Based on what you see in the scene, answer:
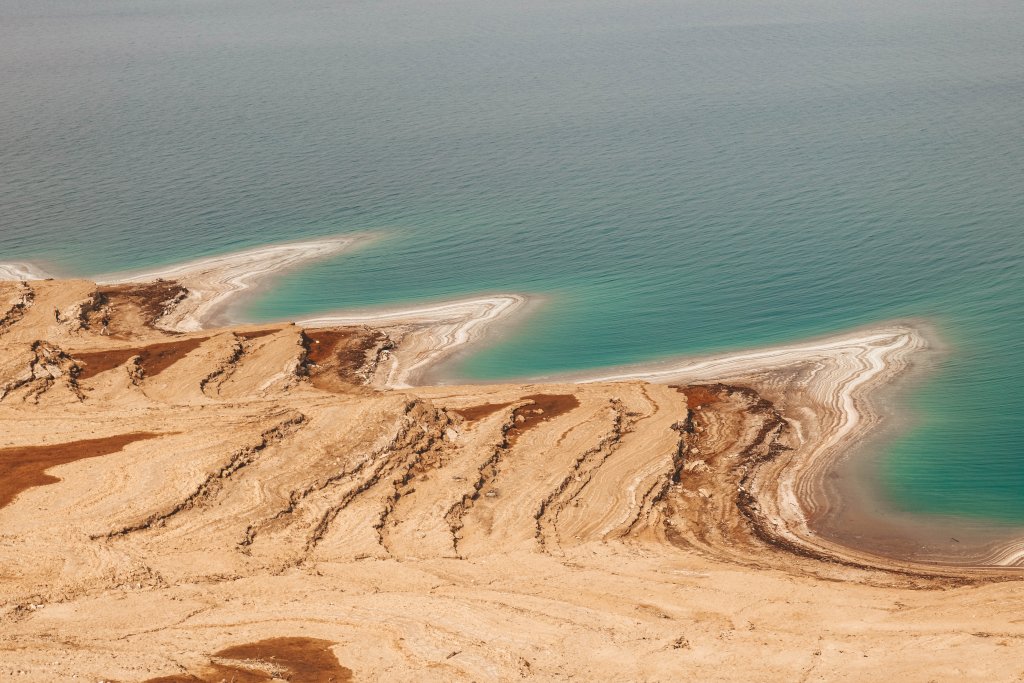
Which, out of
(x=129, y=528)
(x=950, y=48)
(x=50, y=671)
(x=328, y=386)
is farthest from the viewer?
(x=950, y=48)

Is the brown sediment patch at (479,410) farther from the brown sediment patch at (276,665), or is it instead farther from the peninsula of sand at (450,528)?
the brown sediment patch at (276,665)

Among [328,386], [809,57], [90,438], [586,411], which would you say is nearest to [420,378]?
[328,386]

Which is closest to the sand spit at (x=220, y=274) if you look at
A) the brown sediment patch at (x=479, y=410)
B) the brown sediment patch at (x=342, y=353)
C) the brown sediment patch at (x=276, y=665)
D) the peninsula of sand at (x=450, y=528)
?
the peninsula of sand at (x=450, y=528)

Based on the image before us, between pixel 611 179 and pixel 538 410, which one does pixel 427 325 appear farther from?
pixel 611 179

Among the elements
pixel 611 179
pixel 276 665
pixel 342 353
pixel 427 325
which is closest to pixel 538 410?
pixel 342 353

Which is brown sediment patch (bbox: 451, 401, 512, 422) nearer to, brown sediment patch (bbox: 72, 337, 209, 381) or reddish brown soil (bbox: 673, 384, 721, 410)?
reddish brown soil (bbox: 673, 384, 721, 410)

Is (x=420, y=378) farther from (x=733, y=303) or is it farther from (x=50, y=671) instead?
(x=50, y=671)
